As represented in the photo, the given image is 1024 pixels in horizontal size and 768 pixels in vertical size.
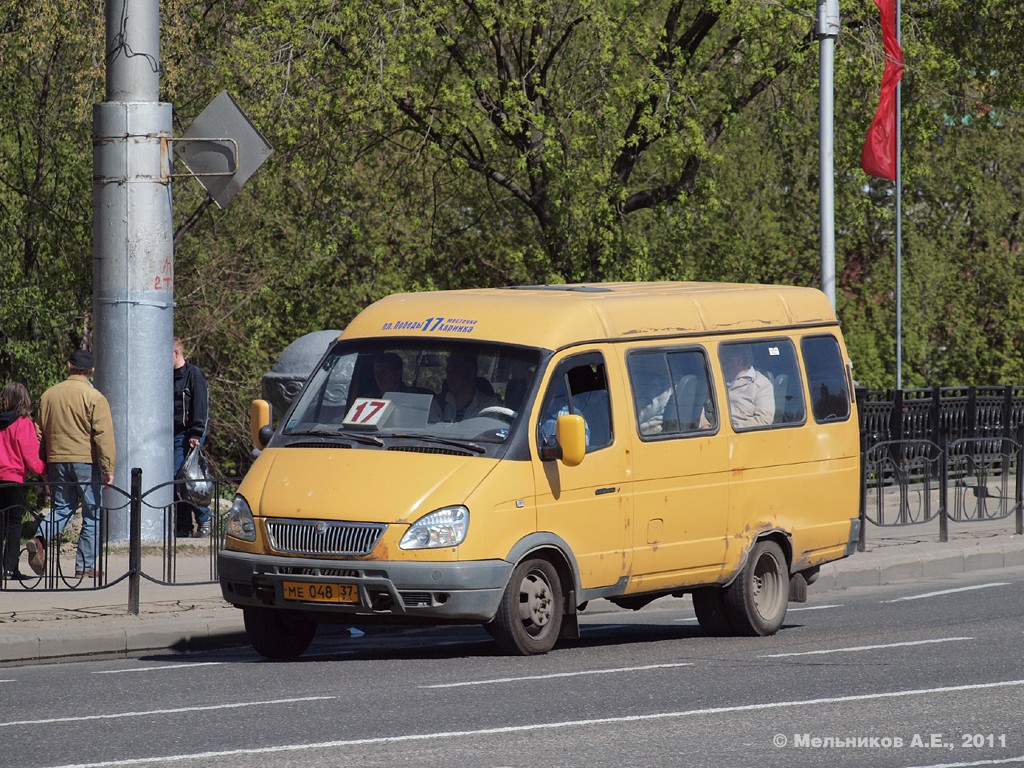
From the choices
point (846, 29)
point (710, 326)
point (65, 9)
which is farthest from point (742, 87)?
point (710, 326)

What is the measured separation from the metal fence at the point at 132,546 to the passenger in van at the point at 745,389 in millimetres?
3978

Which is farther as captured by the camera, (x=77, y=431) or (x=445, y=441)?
(x=77, y=431)

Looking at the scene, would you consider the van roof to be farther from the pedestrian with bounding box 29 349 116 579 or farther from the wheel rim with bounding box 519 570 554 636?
the pedestrian with bounding box 29 349 116 579

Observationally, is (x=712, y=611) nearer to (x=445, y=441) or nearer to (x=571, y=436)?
(x=571, y=436)

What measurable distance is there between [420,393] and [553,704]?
2837 millimetres

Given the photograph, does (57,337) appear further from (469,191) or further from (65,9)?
(469,191)

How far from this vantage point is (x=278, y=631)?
10891 millimetres

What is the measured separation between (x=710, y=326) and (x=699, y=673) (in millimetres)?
2977

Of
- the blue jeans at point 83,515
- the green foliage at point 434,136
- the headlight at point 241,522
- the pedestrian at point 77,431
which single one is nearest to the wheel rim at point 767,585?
the headlight at point 241,522

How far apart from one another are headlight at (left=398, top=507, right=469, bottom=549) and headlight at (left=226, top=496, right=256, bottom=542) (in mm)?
1047

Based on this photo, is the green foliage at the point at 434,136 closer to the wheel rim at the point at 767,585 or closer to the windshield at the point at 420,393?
the windshield at the point at 420,393

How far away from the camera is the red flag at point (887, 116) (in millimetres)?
23547

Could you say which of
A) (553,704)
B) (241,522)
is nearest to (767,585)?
(241,522)

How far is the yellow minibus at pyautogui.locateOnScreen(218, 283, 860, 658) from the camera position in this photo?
10.1 metres
